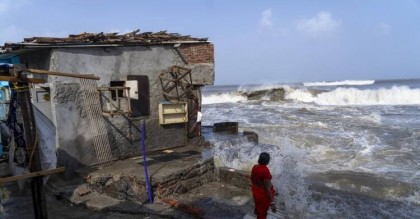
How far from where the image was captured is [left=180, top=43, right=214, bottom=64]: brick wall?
37.7ft

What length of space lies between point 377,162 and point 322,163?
1940 millimetres

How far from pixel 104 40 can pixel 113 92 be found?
145 cm

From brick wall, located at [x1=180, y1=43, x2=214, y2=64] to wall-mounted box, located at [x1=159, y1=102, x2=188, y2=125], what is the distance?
1.49 metres

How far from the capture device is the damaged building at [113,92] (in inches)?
354

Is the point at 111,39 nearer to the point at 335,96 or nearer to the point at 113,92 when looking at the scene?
the point at 113,92

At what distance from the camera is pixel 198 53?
11.6 metres

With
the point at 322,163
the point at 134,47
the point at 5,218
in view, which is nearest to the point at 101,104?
the point at 134,47

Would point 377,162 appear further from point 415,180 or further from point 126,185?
point 126,185

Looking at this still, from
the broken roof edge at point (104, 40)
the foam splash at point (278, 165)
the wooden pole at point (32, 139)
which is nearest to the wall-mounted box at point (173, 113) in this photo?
the foam splash at point (278, 165)

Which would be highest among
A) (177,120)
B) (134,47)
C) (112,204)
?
(134,47)

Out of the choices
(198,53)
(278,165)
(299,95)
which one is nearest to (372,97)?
(299,95)

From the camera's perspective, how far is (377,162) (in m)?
13.0

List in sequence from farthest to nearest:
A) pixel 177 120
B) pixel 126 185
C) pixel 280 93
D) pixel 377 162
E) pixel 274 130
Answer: pixel 280 93 < pixel 274 130 < pixel 377 162 < pixel 177 120 < pixel 126 185

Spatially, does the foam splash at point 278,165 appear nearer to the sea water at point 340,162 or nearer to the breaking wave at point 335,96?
the sea water at point 340,162
